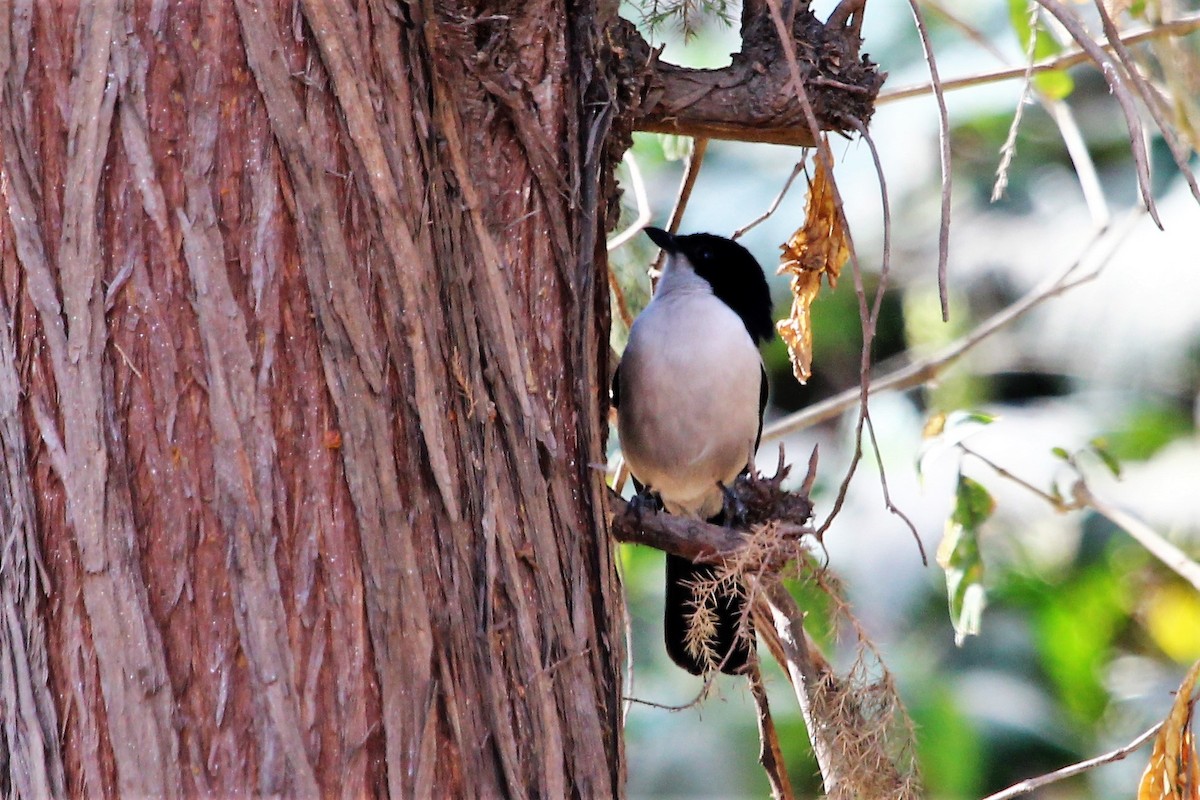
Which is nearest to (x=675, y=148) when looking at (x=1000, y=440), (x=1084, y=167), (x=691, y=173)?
(x=691, y=173)

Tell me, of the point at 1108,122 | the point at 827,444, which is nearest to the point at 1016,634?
the point at 827,444

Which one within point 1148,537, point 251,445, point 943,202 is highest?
point 943,202

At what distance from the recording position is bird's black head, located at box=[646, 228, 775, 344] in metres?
4.05

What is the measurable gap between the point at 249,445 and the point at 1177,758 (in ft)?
6.11

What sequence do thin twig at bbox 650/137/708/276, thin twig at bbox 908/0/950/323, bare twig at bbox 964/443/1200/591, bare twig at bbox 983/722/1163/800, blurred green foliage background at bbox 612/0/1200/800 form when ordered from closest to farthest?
thin twig at bbox 908/0/950/323 < bare twig at bbox 983/722/1163/800 < thin twig at bbox 650/137/708/276 < bare twig at bbox 964/443/1200/591 < blurred green foliage background at bbox 612/0/1200/800

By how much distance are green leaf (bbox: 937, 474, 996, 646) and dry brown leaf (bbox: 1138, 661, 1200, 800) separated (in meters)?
0.55

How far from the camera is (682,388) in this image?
12.0ft

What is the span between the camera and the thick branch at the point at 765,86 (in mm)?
2498

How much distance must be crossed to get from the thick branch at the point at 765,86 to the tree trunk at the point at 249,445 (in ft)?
2.10

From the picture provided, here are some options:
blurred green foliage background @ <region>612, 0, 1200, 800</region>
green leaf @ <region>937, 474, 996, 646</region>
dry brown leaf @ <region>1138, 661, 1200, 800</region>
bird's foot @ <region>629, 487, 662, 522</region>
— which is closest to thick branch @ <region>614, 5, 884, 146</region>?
bird's foot @ <region>629, 487, 662, 522</region>

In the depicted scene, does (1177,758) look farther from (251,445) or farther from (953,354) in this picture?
(251,445)

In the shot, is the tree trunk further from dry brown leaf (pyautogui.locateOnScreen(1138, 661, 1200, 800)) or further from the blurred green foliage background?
the blurred green foliage background

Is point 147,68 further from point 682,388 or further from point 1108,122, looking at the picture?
point 1108,122

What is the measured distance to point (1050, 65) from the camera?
11.1ft
